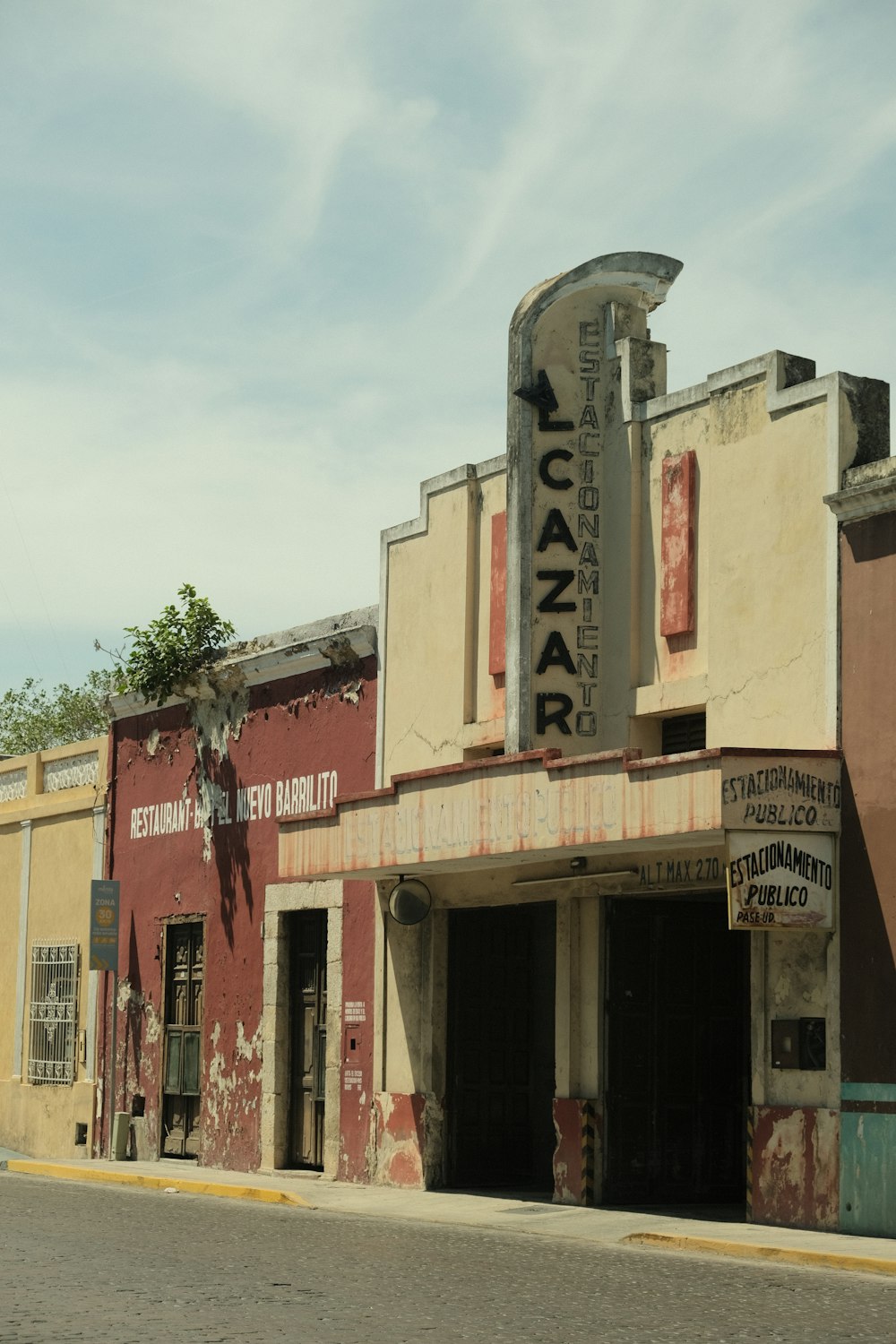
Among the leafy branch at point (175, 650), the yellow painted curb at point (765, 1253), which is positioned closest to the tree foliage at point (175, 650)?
the leafy branch at point (175, 650)

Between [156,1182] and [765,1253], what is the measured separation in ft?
29.3

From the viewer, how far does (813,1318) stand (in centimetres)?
1008

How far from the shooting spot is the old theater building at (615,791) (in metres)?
14.8

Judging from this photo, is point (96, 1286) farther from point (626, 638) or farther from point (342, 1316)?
point (626, 638)

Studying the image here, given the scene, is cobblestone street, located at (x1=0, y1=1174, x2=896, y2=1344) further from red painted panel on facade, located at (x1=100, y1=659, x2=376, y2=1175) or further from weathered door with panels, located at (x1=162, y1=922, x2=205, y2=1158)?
weathered door with panels, located at (x1=162, y1=922, x2=205, y2=1158)

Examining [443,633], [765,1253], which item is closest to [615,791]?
[765,1253]

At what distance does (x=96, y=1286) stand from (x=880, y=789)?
684 cm

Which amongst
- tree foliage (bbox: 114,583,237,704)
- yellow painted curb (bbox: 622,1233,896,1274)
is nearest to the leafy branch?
tree foliage (bbox: 114,583,237,704)

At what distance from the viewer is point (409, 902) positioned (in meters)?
19.0

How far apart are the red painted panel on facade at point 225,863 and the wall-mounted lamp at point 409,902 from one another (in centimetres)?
101

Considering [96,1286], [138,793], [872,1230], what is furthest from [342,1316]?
[138,793]

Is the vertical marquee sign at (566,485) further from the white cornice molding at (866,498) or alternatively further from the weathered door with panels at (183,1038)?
the weathered door with panels at (183,1038)

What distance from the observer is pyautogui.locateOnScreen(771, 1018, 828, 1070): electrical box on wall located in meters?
14.7

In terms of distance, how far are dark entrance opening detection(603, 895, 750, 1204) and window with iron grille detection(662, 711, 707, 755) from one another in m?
1.47
